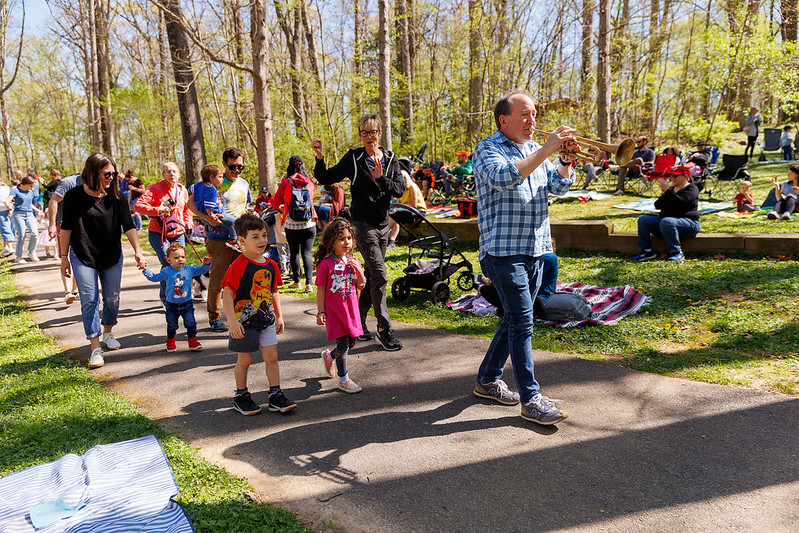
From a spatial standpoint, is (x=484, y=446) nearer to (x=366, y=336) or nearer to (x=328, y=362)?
(x=328, y=362)

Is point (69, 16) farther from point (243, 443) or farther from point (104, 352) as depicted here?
point (243, 443)

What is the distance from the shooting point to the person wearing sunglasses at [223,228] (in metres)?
6.30

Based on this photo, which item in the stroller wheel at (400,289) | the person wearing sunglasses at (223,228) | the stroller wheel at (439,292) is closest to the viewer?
the person wearing sunglasses at (223,228)

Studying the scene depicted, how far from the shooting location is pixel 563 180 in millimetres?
3742

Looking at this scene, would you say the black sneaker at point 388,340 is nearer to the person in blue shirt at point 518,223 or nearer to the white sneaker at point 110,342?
the person in blue shirt at point 518,223

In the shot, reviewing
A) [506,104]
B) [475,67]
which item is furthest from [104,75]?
[506,104]

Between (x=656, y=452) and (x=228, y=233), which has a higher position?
(x=228, y=233)

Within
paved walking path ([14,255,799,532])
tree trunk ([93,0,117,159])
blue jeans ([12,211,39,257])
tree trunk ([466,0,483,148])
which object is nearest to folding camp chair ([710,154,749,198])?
tree trunk ([466,0,483,148])

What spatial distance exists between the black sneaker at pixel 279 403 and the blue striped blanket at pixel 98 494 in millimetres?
884

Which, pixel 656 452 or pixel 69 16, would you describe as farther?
pixel 69 16

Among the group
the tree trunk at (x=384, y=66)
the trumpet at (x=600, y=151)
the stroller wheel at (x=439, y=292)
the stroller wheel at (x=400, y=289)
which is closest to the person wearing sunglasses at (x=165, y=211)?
the stroller wheel at (x=400, y=289)

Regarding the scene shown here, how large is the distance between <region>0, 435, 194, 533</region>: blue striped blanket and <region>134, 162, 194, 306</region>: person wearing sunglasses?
13.1 feet

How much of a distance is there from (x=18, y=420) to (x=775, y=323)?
6.54 m

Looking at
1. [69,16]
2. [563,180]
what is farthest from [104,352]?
[69,16]
